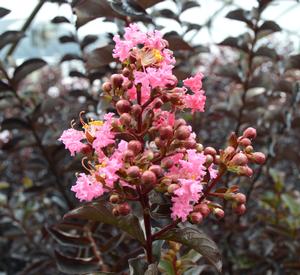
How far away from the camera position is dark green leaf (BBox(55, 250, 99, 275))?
102 cm

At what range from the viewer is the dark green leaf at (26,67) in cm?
141

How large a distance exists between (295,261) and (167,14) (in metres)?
0.77

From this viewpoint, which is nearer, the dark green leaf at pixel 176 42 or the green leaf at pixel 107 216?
the green leaf at pixel 107 216

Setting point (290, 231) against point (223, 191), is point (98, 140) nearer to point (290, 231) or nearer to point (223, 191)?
point (223, 191)

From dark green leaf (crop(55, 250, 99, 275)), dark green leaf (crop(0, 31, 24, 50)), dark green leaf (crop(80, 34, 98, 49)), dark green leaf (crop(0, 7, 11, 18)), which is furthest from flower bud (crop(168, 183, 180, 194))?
dark green leaf (crop(80, 34, 98, 49))

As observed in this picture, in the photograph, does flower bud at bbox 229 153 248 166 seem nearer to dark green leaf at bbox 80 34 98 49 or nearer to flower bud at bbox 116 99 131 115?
flower bud at bbox 116 99 131 115

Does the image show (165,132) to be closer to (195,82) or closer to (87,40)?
(195,82)

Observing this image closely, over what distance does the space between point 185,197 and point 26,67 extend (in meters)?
0.87

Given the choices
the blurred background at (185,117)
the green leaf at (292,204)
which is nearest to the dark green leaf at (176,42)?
the blurred background at (185,117)

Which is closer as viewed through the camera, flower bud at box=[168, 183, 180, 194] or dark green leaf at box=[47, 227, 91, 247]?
flower bud at box=[168, 183, 180, 194]

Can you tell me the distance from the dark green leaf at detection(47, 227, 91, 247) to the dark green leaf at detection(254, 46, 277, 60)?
712 millimetres

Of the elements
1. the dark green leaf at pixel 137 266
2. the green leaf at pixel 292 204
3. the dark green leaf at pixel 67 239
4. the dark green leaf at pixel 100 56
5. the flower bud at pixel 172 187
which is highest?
the flower bud at pixel 172 187

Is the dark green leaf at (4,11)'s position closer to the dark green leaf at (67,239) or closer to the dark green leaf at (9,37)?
the dark green leaf at (9,37)

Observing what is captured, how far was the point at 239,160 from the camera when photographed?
0.73m
